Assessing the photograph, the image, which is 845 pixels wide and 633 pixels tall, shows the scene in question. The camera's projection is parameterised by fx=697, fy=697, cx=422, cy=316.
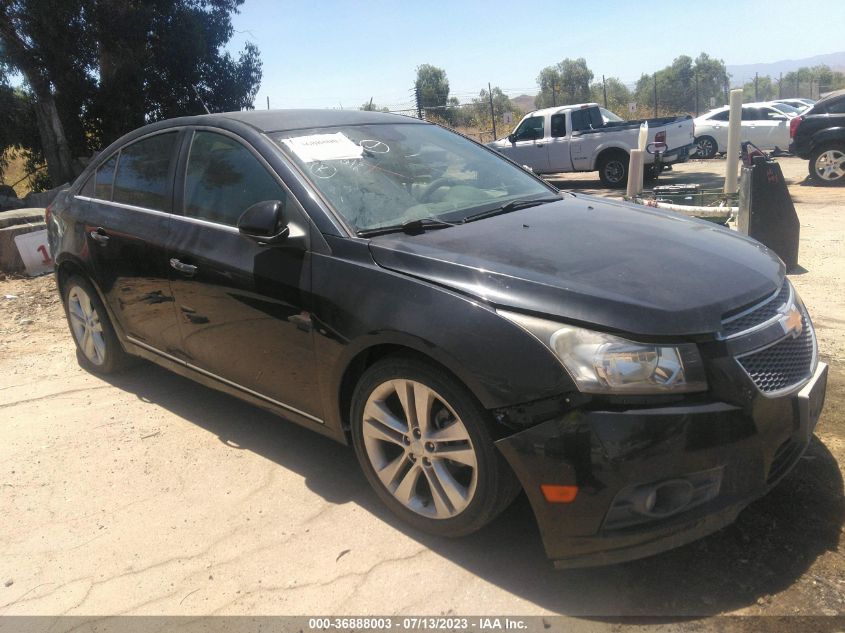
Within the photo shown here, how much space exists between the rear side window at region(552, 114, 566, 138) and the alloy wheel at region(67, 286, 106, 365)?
13.2 meters

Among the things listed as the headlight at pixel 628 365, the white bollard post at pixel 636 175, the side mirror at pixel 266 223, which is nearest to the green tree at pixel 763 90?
the white bollard post at pixel 636 175

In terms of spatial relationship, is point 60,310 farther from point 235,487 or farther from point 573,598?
point 573,598

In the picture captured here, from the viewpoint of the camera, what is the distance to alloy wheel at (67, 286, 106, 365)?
472 cm

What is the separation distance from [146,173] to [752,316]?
11.1 ft

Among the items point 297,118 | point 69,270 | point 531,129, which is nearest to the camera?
point 297,118

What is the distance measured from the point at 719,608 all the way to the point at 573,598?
19.0 inches

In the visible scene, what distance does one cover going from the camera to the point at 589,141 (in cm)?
1557

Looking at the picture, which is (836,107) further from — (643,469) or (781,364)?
(643,469)

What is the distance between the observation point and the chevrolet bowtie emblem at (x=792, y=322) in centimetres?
258

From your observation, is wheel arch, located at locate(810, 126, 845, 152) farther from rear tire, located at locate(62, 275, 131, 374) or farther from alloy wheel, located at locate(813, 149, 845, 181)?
rear tire, located at locate(62, 275, 131, 374)

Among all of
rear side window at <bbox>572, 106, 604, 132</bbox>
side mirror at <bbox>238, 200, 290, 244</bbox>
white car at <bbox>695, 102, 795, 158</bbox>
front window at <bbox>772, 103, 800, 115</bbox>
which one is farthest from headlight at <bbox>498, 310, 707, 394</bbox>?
front window at <bbox>772, 103, 800, 115</bbox>

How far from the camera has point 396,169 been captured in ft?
11.4

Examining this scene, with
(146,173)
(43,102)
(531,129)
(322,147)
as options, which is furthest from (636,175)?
(43,102)

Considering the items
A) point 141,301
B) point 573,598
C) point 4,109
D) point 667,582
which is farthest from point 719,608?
point 4,109
